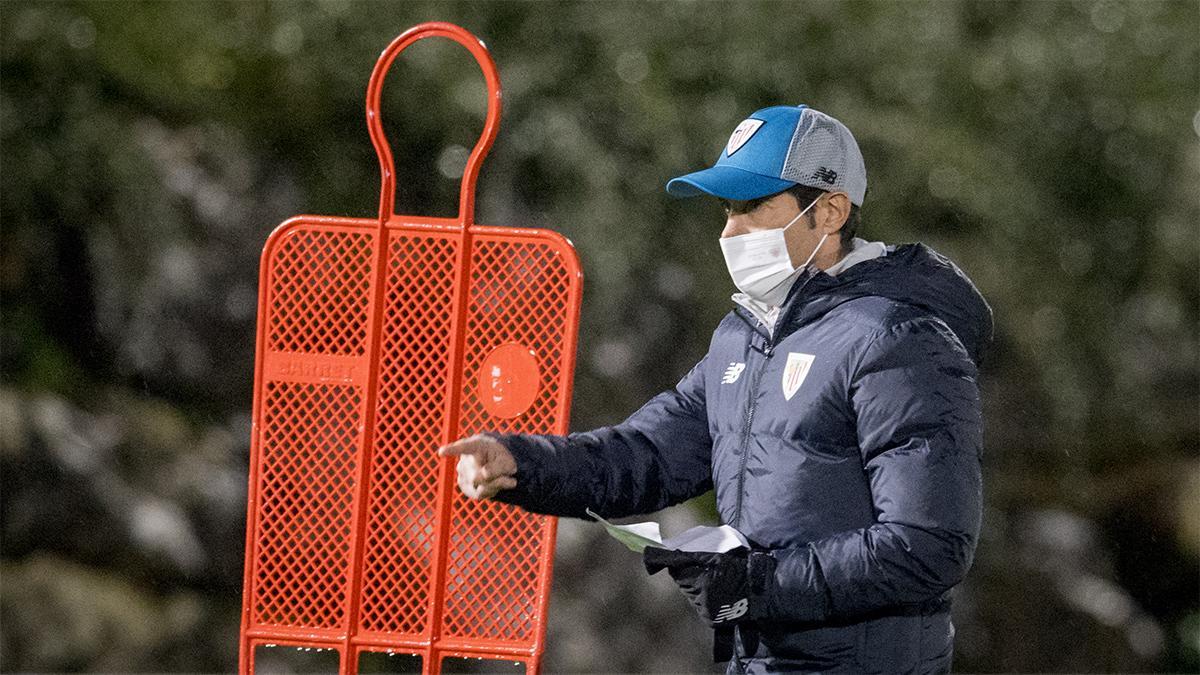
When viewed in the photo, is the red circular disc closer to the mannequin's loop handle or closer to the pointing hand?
the mannequin's loop handle

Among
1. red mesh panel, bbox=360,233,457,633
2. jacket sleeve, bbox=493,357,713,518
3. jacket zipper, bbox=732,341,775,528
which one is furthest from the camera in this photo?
red mesh panel, bbox=360,233,457,633

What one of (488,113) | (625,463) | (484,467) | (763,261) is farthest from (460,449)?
(488,113)

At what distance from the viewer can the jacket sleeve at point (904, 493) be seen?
1.83 meters

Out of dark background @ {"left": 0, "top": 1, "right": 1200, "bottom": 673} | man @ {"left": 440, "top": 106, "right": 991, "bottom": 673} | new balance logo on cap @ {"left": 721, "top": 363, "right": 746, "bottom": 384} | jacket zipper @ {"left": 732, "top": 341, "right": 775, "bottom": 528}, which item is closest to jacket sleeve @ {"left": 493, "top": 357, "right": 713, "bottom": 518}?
man @ {"left": 440, "top": 106, "right": 991, "bottom": 673}

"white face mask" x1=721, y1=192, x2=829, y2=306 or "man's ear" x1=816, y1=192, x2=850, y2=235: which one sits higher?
"man's ear" x1=816, y1=192, x2=850, y2=235

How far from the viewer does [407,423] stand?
269 centimetres

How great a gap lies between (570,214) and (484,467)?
14.2 feet

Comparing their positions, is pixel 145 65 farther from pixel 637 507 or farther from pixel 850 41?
pixel 637 507

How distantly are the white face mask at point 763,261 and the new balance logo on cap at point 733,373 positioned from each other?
0.40 ft

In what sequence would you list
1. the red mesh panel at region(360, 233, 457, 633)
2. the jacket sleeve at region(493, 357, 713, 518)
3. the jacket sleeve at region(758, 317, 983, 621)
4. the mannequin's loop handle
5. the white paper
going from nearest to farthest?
the jacket sleeve at region(758, 317, 983, 621), the white paper, the jacket sleeve at region(493, 357, 713, 518), the mannequin's loop handle, the red mesh panel at region(360, 233, 457, 633)

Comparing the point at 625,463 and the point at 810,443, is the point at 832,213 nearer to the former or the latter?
the point at 810,443

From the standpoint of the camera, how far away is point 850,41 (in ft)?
21.6

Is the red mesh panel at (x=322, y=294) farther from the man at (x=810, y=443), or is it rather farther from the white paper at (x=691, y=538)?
the white paper at (x=691, y=538)

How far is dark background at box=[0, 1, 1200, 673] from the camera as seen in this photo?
6398 millimetres
